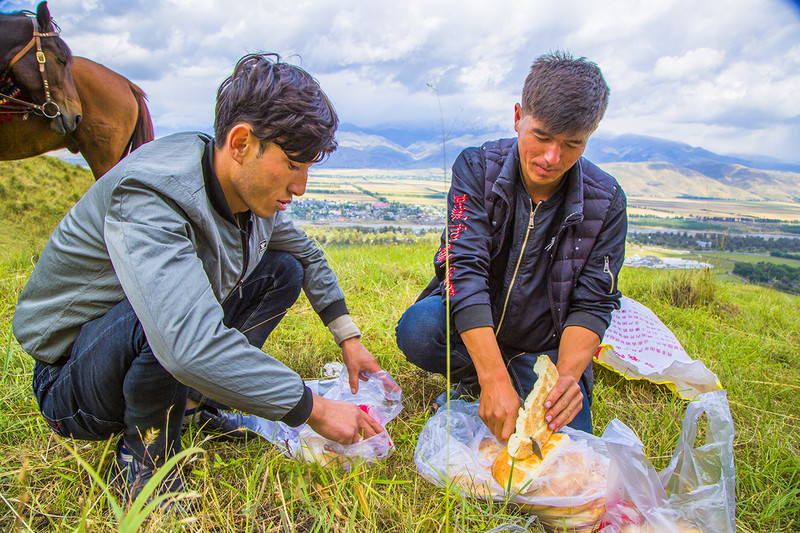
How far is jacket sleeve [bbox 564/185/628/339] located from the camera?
66.3 inches

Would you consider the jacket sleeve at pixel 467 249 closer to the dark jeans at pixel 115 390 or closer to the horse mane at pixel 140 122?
the dark jeans at pixel 115 390

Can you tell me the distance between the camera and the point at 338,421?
4.19 feet

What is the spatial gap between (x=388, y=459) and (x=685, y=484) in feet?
2.81

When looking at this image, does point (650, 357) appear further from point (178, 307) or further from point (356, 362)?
point (178, 307)

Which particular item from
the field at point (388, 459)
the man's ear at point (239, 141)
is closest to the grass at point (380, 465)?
the field at point (388, 459)

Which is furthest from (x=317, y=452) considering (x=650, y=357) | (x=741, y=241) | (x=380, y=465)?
(x=741, y=241)

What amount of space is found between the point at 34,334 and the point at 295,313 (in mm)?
1494

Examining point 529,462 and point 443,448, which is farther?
point 443,448

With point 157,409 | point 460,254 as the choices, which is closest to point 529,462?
point 460,254

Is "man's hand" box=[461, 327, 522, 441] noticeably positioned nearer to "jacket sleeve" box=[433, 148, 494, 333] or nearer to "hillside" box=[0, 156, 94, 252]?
"jacket sleeve" box=[433, 148, 494, 333]

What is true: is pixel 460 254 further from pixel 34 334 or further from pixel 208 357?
pixel 34 334

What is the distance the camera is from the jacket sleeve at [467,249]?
5.10ft

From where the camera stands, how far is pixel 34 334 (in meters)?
1.28

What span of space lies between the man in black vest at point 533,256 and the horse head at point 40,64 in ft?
9.59
